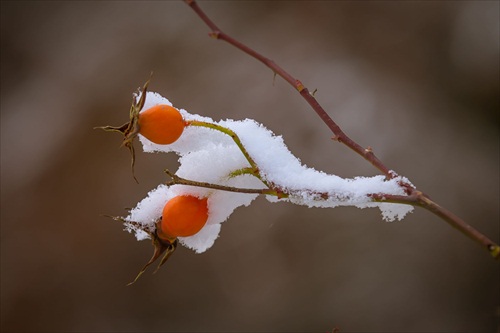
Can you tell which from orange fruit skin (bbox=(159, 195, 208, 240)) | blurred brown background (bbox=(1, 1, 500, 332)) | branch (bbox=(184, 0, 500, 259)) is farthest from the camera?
blurred brown background (bbox=(1, 1, 500, 332))

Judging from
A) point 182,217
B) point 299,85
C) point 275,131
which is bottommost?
point 182,217

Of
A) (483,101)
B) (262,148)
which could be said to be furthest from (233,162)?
(483,101)

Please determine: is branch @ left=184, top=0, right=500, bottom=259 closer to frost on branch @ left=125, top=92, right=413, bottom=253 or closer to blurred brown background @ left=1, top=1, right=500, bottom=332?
frost on branch @ left=125, top=92, right=413, bottom=253

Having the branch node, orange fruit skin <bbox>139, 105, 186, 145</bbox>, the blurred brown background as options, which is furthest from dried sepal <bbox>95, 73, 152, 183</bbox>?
the blurred brown background

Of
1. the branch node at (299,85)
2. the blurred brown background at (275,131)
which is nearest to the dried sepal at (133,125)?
the branch node at (299,85)

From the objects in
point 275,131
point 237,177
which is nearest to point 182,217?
point 237,177

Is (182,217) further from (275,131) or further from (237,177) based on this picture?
(275,131)
